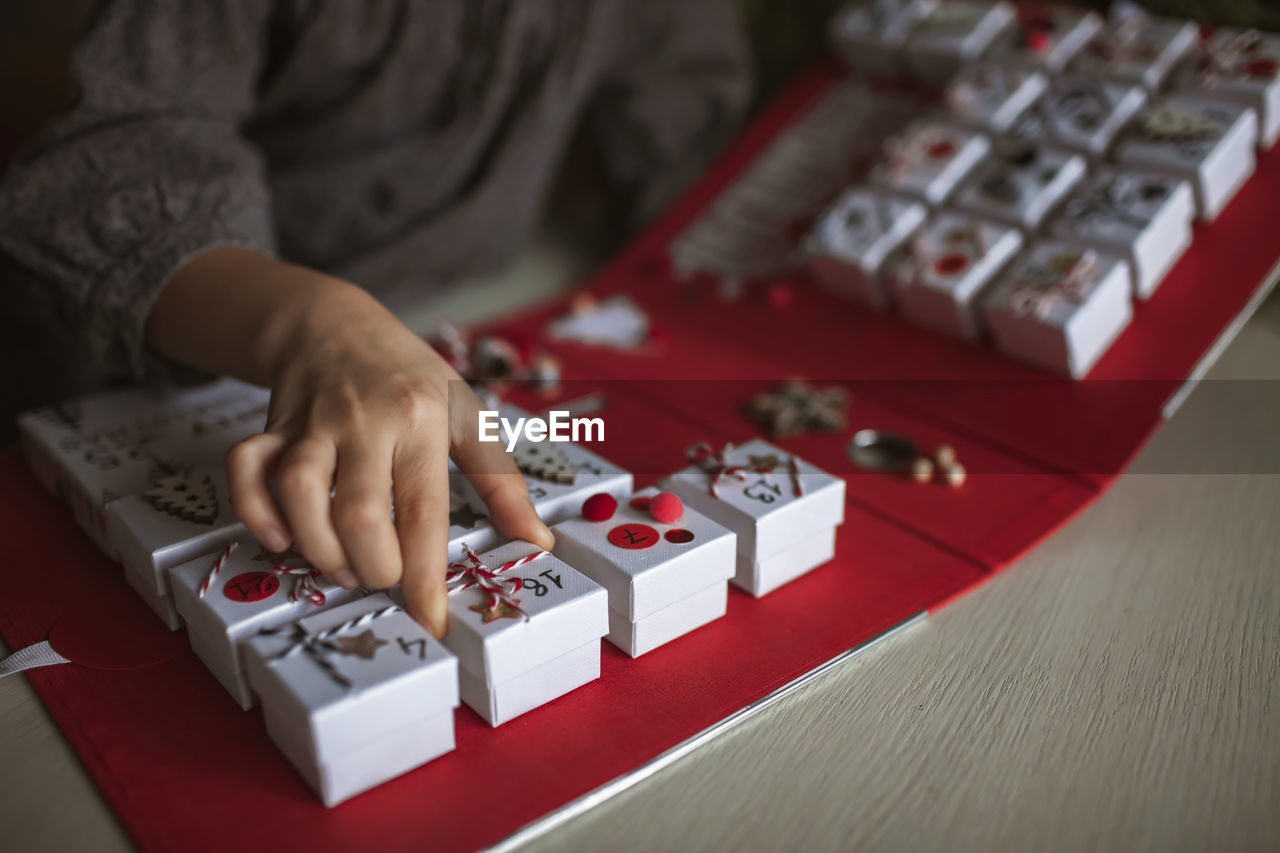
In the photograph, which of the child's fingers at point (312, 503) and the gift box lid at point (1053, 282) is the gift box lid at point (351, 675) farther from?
the gift box lid at point (1053, 282)

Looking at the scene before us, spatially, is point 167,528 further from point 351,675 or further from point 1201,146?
point 1201,146

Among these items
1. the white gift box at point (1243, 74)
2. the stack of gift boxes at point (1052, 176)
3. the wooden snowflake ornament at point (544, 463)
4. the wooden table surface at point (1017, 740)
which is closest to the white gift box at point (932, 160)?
the stack of gift boxes at point (1052, 176)

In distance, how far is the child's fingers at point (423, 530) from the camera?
531 mm

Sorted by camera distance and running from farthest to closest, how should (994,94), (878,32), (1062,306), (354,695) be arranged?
(878,32) < (994,94) < (1062,306) < (354,695)

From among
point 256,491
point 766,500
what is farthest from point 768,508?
point 256,491

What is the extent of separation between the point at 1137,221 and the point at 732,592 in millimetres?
557

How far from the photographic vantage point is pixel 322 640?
51cm

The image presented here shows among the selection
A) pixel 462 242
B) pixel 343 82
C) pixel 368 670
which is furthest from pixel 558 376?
pixel 368 670

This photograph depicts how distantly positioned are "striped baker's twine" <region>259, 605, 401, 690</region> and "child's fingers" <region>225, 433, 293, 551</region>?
2.0 inches

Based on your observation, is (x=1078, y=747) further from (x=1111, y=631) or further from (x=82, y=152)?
(x=82, y=152)

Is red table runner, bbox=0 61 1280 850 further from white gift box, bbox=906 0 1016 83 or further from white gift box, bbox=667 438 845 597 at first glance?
white gift box, bbox=906 0 1016 83

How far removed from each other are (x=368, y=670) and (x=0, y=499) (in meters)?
0.47

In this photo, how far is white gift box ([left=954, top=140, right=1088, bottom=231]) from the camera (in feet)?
3.20

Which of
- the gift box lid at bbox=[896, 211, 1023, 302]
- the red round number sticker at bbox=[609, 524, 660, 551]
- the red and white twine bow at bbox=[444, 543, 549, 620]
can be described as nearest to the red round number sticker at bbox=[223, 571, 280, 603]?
the red and white twine bow at bbox=[444, 543, 549, 620]
